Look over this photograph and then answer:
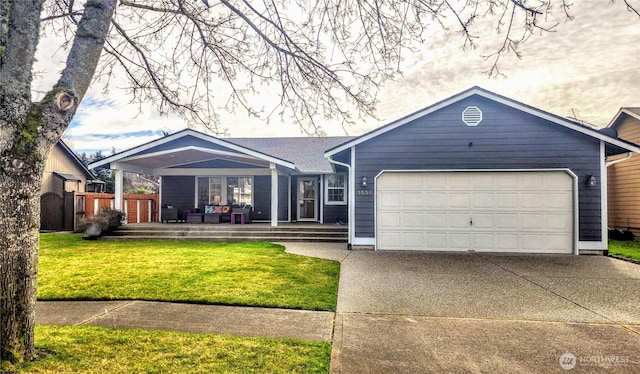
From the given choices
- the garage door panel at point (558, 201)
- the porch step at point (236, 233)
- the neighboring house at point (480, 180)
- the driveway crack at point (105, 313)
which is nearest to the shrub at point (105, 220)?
the porch step at point (236, 233)

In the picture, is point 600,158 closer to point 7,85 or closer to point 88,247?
point 7,85

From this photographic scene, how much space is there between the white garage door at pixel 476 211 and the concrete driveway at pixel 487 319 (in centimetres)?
199

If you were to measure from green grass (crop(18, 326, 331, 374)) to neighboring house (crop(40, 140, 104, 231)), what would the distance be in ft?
30.2

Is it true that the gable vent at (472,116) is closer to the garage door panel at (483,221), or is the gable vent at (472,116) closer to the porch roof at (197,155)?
the garage door panel at (483,221)

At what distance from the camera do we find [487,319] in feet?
13.2

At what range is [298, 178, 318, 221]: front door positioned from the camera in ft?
49.8

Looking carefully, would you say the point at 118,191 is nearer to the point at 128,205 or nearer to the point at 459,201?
the point at 128,205

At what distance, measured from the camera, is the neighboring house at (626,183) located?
43.1ft

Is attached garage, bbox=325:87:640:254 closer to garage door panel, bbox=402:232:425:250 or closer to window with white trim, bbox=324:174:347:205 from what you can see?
garage door panel, bbox=402:232:425:250

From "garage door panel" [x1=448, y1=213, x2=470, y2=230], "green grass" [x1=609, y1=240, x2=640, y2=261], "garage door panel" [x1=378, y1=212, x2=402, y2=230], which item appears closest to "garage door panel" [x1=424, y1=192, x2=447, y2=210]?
"garage door panel" [x1=448, y1=213, x2=470, y2=230]

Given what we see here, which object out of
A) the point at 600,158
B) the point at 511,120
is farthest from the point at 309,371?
the point at 600,158

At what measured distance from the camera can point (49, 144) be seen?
283cm

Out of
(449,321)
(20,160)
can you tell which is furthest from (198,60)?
(449,321)

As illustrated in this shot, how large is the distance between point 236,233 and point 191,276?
572 centimetres
